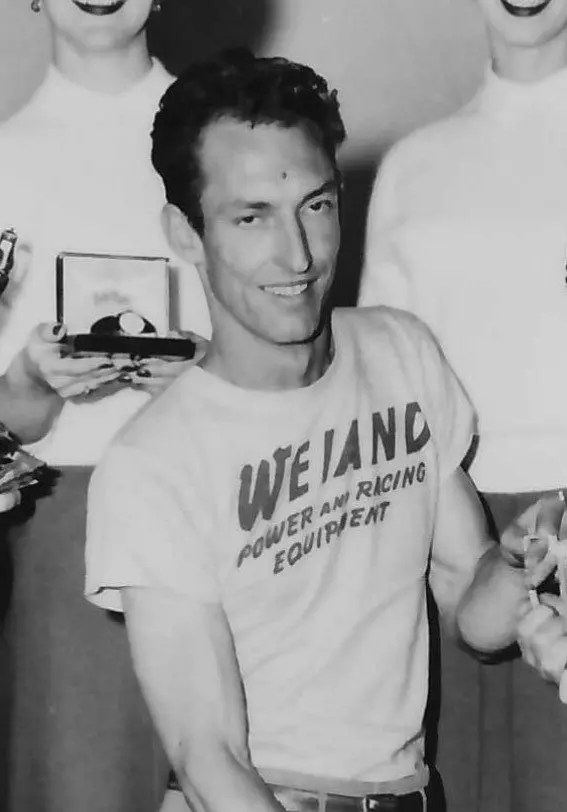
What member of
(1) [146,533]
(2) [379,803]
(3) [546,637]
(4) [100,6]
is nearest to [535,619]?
(3) [546,637]

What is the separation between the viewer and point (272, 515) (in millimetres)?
1032

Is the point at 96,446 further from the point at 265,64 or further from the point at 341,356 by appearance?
the point at 265,64

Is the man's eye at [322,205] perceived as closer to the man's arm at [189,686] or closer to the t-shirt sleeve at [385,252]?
the t-shirt sleeve at [385,252]

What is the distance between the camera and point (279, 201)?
3.24ft

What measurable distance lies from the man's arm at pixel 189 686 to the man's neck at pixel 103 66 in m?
0.45

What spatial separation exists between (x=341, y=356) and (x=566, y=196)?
0.23 meters

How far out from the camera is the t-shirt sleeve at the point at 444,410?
1.11 meters

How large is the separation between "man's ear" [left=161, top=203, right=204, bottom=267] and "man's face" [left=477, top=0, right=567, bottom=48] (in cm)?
33

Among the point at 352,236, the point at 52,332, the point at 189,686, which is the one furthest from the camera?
the point at 352,236

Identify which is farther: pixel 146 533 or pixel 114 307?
pixel 114 307

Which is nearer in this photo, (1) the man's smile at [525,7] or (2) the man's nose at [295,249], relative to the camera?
(2) the man's nose at [295,249]

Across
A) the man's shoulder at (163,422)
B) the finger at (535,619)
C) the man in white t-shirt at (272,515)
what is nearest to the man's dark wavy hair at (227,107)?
the man in white t-shirt at (272,515)

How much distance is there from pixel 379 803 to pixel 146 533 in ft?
0.89

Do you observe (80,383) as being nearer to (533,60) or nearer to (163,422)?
(163,422)
